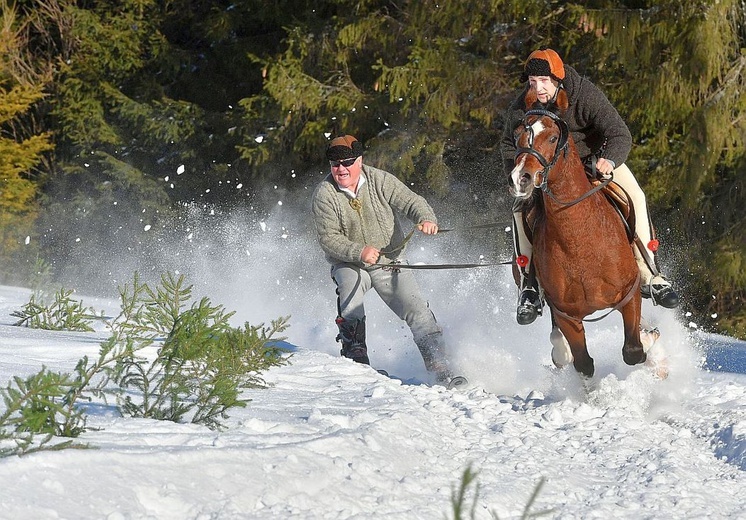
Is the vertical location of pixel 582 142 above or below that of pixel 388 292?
above

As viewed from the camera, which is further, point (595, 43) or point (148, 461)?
point (595, 43)

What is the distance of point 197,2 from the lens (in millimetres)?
23906

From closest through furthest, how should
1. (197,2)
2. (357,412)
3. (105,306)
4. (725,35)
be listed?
(357,412)
(105,306)
(725,35)
(197,2)

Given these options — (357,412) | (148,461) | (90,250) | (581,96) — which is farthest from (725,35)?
(90,250)

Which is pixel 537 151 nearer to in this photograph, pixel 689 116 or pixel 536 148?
pixel 536 148

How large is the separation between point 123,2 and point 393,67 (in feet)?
30.1

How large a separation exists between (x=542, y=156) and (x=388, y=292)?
2.48 metres

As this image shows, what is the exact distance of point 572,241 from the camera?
6352 mm

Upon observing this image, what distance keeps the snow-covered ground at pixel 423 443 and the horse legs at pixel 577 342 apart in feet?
0.44

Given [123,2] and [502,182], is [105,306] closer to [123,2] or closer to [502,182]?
[502,182]

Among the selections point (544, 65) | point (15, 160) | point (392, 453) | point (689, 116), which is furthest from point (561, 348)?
point (15, 160)

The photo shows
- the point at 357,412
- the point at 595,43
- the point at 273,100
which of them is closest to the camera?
the point at 357,412

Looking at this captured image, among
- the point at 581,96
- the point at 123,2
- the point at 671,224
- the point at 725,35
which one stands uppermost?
the point at 123,2

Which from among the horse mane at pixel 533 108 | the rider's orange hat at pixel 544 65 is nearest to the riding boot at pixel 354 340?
the horse mane at pixel 533 108
